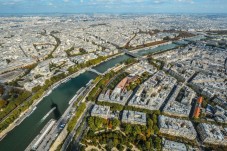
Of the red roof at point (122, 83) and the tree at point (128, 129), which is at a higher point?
the red roof at point (122, 83)

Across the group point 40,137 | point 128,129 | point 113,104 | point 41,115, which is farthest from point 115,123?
point 41,115

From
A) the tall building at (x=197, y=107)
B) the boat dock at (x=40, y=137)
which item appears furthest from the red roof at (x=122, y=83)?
the boat dock at (x=40, y=137)

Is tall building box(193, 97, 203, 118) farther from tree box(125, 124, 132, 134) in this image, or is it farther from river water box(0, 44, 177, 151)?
river water box(0, 44, 177, 151)

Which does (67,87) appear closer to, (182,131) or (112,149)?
(112,149)

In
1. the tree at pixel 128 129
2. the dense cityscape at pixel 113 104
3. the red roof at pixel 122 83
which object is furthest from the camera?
the red roof at pixel 122 83

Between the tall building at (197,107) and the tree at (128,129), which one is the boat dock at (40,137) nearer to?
the tree at (128,129)

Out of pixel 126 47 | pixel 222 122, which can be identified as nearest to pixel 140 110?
pixel 222 122

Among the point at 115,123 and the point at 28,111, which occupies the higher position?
the point at 115,123

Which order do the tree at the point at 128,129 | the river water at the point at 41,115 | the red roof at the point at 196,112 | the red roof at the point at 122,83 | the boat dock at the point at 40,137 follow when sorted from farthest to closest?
the red roof at the point at 122,83 → the red roof at the point at 196,112 → the tree at the point at 128,129 → the river water at the point at 41,115 → the boat dock at the point at 40,137

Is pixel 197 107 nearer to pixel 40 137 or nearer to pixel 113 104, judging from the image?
pixel 113 104
